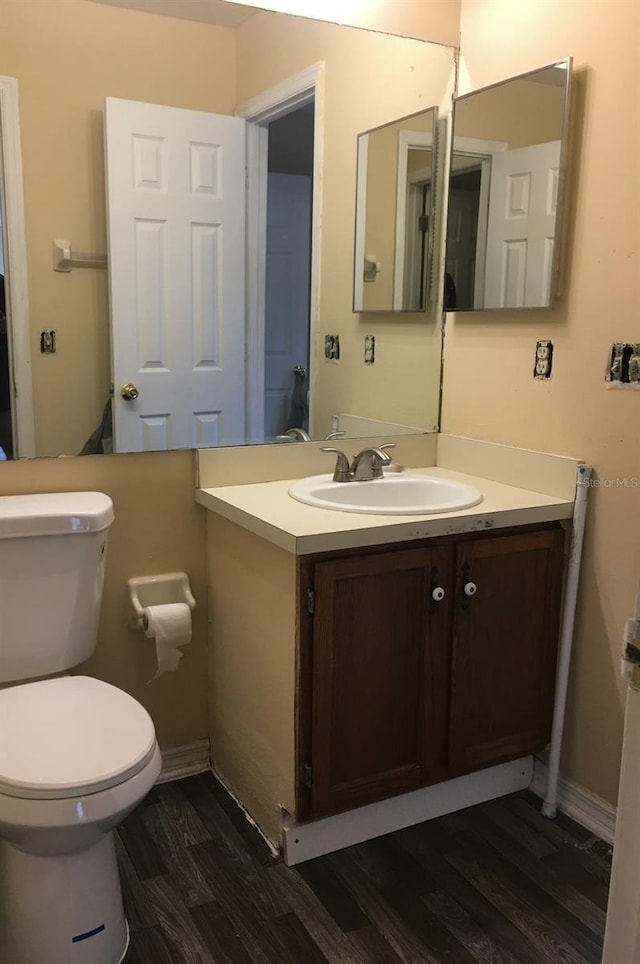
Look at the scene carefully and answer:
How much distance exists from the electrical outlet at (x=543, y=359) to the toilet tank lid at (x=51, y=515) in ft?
3.63

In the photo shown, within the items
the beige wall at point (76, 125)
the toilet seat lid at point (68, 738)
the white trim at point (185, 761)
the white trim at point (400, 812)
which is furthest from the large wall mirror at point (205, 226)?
Answer: the white trim at point (400, 812)

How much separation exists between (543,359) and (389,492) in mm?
522

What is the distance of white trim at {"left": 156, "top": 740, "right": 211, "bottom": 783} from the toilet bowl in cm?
60

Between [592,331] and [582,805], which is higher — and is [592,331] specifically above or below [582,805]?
above

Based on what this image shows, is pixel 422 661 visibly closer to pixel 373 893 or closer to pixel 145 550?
pixel 373 893

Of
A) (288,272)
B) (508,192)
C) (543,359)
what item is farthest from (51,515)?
(508,192)

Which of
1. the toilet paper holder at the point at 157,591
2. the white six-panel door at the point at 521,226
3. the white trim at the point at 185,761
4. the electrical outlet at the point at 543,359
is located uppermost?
the white six-panel door at the point at 521,226

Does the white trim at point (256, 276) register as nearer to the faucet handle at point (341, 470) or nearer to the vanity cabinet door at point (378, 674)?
the faucet handle at point (341, 470)

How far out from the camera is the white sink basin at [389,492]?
2.02 m

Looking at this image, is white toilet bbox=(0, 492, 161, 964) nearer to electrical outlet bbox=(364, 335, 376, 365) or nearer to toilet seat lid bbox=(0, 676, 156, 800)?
toilet seat lid bbox=(0, 676, 156, 800)

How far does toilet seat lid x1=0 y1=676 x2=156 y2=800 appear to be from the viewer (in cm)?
138

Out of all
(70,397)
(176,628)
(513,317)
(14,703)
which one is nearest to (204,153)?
(70,397)

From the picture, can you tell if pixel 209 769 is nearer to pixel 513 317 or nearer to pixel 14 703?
pixel 14 703

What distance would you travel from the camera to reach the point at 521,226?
204cm
